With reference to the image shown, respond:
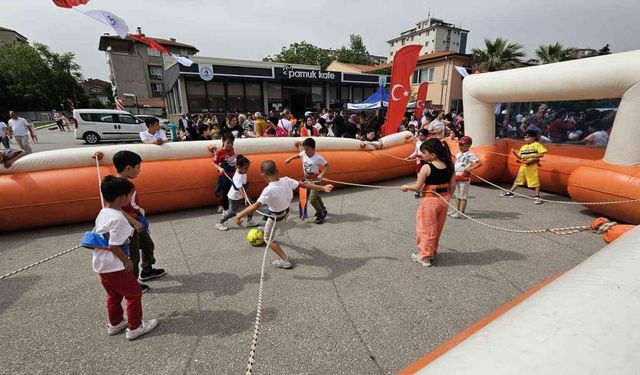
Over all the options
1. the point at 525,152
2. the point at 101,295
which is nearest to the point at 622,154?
the point at 525,152

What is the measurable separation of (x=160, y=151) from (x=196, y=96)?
63.6 feet

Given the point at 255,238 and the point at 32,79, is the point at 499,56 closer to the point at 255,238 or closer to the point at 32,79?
the point at 255,238

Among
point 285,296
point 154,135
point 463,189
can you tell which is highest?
point 154,135

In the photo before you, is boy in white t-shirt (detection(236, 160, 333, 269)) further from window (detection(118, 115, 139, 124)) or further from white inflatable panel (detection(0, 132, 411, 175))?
window (detection(118, 115, 139, 124))

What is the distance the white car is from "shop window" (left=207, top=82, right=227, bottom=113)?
723 cm

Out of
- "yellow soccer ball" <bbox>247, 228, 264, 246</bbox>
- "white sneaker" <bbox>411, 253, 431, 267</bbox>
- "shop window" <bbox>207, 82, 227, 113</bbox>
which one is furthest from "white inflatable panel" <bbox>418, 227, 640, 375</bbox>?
"shop window" <bbox>207, 82, 227, 113</bbox>

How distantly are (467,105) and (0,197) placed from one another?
30.7 ft

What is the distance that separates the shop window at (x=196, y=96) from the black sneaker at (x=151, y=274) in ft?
71.6

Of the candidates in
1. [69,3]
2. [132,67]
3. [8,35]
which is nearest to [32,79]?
[132,67]

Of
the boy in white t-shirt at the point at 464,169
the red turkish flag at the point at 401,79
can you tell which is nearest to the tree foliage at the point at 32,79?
the red turkish flag at the point at 401,79

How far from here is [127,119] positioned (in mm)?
16547

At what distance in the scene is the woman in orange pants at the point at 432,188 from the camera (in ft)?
11.9

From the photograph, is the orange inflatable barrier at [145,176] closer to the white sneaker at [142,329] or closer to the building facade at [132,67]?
the white sneaker at [142,329]

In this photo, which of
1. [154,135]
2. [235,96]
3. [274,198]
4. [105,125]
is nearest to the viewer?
[274,198]
